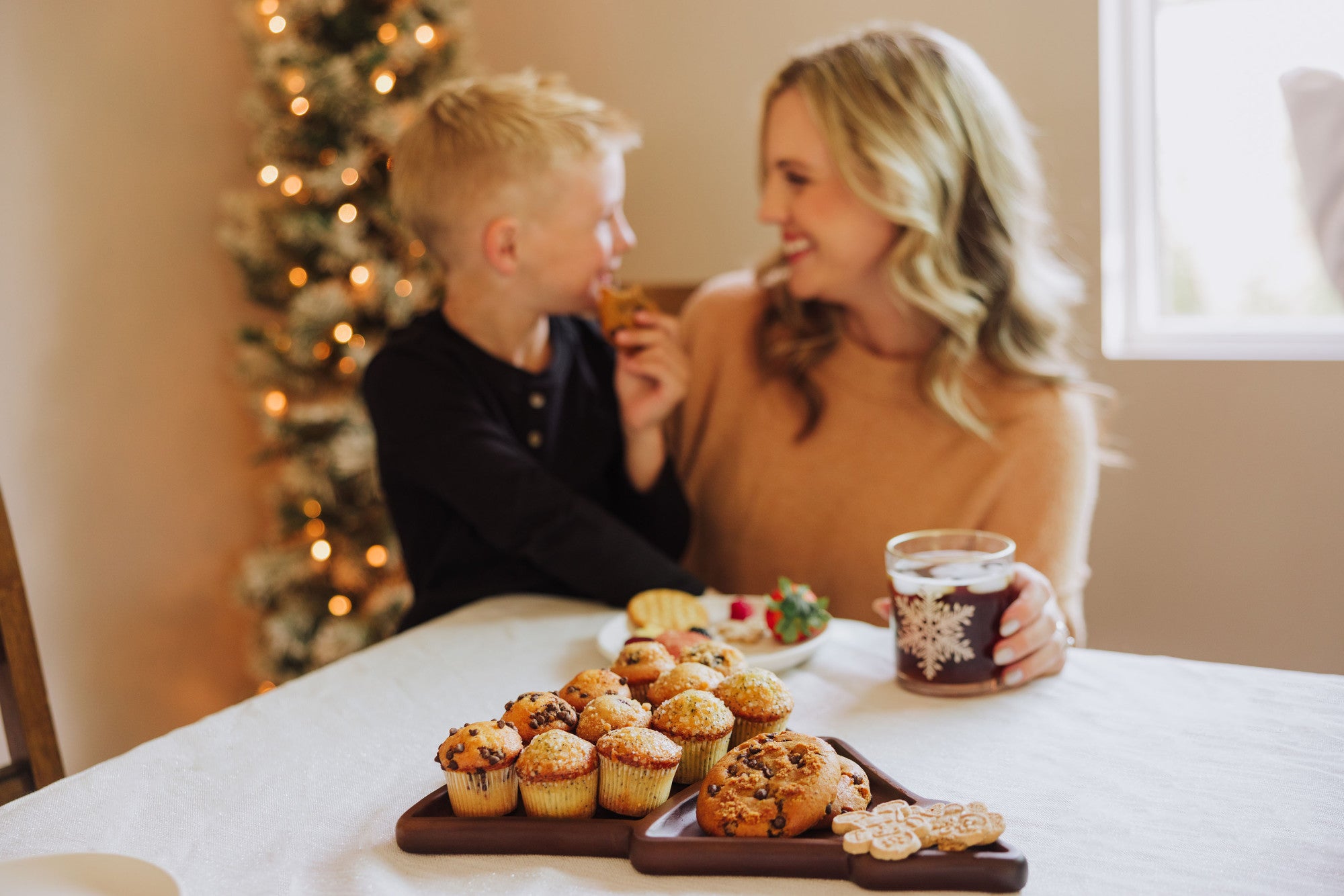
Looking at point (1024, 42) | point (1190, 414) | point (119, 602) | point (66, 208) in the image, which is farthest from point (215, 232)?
point (1190, 414)

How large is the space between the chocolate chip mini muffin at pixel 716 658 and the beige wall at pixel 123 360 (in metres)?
2.03

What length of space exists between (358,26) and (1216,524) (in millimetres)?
2088

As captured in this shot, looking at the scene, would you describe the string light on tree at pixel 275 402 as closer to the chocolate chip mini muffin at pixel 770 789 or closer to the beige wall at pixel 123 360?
the beige wall at pixel 123 360

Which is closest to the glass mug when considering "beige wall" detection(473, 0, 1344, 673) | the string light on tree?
"beige wall" detection(473, 0, 1344, 673)

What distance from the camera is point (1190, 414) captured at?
6.62 ft

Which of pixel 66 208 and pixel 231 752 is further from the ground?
pixel 66 208

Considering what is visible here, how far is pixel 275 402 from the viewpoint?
8.52ft

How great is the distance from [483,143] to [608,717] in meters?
1.07

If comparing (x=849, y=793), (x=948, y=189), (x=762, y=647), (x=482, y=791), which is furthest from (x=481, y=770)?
(x=948, y=189)

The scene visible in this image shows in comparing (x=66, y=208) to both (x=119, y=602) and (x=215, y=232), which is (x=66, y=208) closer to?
(x=215, y=232)

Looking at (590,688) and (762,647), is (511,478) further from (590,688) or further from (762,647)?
(590,688)

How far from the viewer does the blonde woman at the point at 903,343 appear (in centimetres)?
161

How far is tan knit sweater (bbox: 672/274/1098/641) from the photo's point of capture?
1599mm

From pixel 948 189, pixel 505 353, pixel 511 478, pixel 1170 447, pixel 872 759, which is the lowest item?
pixel 1170 447
